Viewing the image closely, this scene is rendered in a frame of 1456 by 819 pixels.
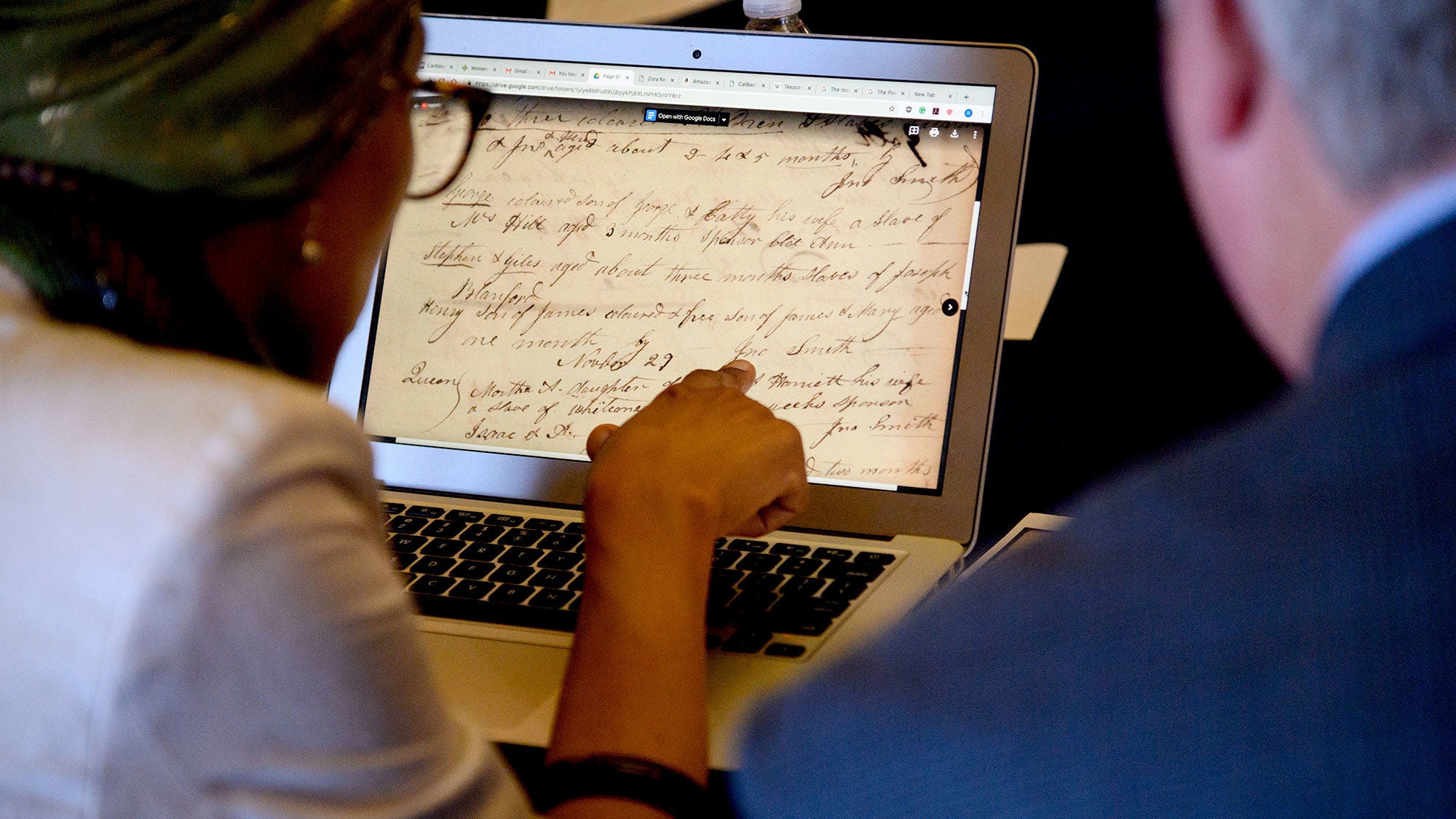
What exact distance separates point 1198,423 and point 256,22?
0.77 meters

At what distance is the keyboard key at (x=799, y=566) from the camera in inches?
28.0

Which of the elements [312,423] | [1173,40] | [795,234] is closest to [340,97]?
[312,423]

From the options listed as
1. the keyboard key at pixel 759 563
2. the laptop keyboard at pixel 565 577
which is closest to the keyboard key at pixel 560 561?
the laptop keyboard at pixel 565 577

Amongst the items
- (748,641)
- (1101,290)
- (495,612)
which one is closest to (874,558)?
(748,641)

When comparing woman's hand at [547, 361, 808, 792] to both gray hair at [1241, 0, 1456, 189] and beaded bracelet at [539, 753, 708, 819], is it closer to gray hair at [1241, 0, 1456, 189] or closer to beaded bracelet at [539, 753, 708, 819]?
beaded bracelet at [539, 753, 708, 819]

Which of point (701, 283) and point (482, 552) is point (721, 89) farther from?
point (482, 552)

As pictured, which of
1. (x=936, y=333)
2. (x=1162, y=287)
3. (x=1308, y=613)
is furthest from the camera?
(x=1162, y=287)

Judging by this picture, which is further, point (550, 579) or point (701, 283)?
point (701, 283)

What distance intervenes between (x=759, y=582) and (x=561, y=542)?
144 mm

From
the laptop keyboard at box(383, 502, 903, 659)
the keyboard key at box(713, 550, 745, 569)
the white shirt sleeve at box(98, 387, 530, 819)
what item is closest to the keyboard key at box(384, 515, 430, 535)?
the laptop keyboard at box(383, 502, 903, 659)

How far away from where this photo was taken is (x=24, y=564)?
334 mm

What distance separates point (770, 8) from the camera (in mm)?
912

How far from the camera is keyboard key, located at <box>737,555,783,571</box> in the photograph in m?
0.72

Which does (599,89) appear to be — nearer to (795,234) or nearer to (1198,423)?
(795,234)
